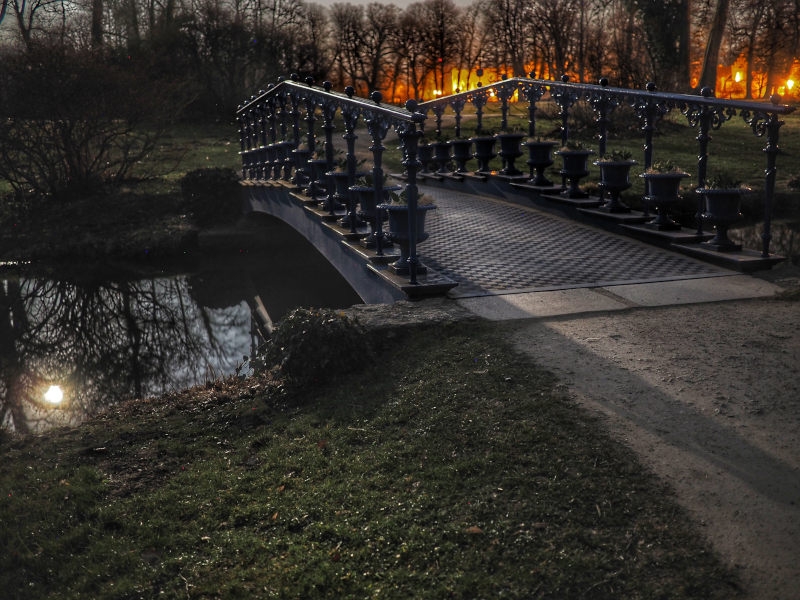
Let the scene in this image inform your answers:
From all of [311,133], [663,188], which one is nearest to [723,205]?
[663,188]

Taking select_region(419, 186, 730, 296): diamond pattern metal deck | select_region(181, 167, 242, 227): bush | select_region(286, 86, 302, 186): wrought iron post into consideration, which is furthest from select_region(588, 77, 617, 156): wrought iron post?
select_region(181, 167, 242, 227): bush

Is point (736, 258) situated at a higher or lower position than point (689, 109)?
lower

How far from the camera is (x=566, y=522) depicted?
2.92m

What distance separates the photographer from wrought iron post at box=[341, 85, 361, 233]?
6.77 m

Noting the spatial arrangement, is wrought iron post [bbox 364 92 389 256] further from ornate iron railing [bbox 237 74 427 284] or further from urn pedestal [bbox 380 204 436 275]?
urn pedestal [bbox 380 204 436 275]

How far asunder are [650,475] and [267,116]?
971 cm

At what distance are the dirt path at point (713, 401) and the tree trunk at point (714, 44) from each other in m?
21.2

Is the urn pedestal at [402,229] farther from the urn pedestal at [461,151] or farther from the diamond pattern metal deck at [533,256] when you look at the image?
the urn pedestal at [461,151]

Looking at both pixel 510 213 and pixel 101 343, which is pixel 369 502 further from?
pixel 101 343

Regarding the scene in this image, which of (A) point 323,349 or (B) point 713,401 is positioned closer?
(B) point 713,401

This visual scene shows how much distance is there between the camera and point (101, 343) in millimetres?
10086

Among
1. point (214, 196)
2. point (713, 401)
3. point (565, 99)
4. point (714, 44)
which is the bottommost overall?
point (713, 401)

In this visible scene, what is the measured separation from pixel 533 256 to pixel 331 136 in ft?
7.81

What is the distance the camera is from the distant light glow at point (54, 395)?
24.4 feet
